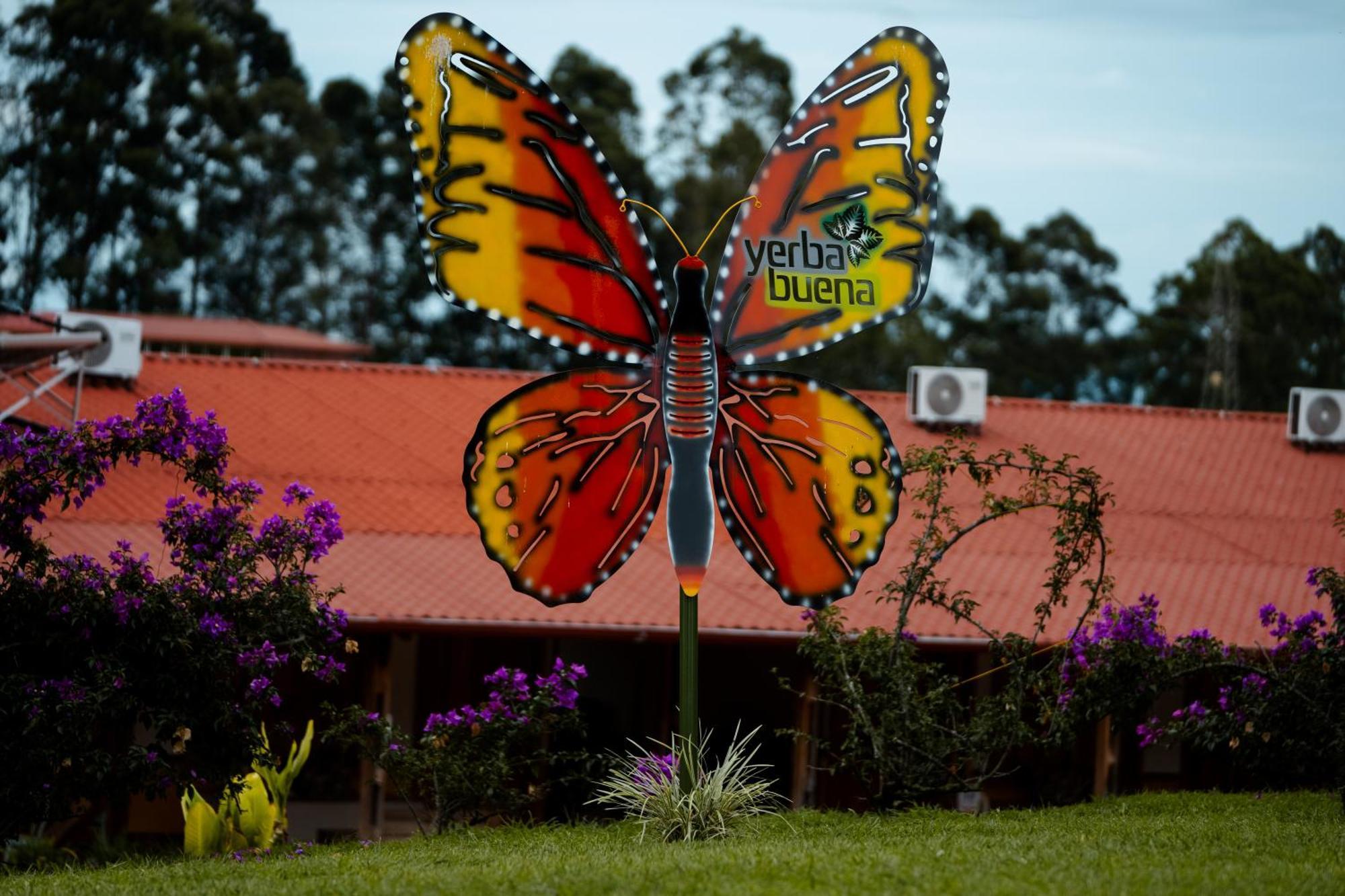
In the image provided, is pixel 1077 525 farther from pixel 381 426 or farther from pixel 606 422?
pixel 381 426

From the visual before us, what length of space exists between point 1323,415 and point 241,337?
1863 centimetres

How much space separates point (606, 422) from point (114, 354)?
30.9 ft

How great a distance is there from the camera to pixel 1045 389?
3984cm

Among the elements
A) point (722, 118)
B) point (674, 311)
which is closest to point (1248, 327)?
point (722, 118)


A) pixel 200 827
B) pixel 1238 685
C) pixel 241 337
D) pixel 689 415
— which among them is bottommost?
pixel 200 827

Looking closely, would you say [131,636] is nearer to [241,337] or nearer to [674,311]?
[674,311]

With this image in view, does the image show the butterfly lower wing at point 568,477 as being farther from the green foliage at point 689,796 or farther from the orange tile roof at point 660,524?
the orange tile roof at point 660,524

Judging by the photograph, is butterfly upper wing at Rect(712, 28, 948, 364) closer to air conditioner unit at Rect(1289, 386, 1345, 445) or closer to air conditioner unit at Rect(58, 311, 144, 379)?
air conditioner unit at Rect(58, 311, 144, 379)

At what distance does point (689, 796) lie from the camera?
880 centimetres

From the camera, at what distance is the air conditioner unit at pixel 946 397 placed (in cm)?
1816

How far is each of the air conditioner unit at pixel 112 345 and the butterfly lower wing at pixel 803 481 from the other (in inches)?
363

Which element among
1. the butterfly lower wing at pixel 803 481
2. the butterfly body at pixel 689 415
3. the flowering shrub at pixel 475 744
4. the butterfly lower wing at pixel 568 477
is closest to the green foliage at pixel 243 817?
the flowering shrub at pixel 475 744

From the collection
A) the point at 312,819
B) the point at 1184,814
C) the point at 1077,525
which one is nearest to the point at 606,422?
the point at 1077,525

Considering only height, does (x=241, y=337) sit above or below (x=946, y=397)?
above
